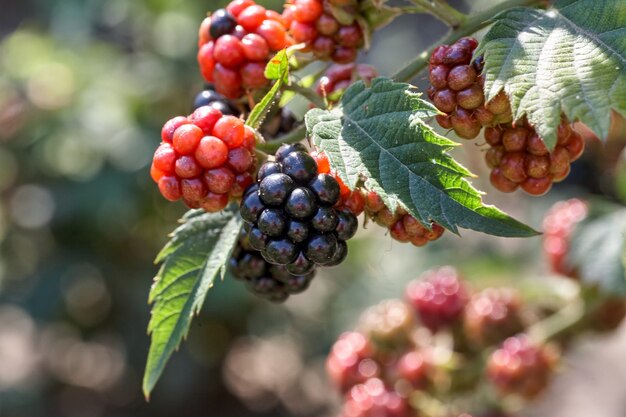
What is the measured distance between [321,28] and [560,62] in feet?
1.46

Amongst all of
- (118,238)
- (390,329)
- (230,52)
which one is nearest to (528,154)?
(230,52)

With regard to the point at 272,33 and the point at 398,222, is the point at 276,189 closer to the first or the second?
the point at 398,222

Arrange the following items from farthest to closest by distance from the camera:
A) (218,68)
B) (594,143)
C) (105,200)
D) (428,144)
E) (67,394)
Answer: (67,394), (105,200), (594,143), (218,68), (428,144)

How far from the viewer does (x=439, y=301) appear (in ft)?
7.34

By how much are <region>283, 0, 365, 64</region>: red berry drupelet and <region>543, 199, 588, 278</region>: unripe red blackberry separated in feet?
3.53

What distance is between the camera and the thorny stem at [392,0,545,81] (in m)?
1.30

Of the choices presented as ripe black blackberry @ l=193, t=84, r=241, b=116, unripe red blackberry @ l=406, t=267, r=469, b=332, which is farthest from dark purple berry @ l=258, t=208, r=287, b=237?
unripe red blackberry @ l=406, t=267, r=469, b=332

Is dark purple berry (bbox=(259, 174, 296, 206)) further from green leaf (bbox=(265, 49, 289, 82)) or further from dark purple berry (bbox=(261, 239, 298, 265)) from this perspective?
green leaf (bbox=(265, 49, 289, 82))

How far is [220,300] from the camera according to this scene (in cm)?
373

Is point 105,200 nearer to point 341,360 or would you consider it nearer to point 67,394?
point 67,394

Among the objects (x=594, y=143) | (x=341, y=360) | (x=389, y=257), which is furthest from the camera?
(x=389, y=257)

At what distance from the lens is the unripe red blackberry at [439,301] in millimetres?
2230

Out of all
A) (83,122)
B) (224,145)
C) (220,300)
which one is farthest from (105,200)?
(224,145)

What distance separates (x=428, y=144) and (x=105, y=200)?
278cm
